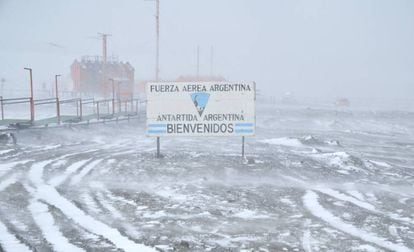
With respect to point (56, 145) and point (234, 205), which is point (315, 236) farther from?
point (56, 145)

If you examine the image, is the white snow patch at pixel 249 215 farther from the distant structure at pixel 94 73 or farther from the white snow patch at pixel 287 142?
the distant structure at pixel 94 73

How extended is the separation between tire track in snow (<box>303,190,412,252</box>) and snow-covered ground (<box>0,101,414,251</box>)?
2 cm

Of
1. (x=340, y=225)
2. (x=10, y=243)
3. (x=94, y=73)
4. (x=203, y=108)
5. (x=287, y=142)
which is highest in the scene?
(x=94, y=73)

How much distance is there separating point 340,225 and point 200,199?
9.93ft

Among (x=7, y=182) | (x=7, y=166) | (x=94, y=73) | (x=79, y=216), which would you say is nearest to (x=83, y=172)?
(x=7, y=182)

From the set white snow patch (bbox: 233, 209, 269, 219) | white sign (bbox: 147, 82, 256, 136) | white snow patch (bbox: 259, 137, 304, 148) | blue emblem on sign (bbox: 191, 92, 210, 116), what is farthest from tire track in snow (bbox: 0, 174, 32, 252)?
white snow patch (bbox: 259, 137, 304, 148)

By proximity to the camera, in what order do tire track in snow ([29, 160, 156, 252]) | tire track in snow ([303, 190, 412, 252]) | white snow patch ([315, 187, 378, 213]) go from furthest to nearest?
white snow patch ([315, 187, 378, 213])
tire track in snow ([303, 190, 412, 252])
tire track in snow ([29, 160, 156, 252])

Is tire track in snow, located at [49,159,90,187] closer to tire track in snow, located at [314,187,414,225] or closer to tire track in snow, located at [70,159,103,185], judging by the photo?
tire track in snow, located at [70,159,103,185]

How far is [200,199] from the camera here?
9289mm

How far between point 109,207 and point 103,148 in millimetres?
8817

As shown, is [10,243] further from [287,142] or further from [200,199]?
[287,142]

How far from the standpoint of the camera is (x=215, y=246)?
6.52m

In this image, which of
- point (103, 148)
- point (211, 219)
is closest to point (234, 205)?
point (211, 219)

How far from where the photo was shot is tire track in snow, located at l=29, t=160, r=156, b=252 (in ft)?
21.3
